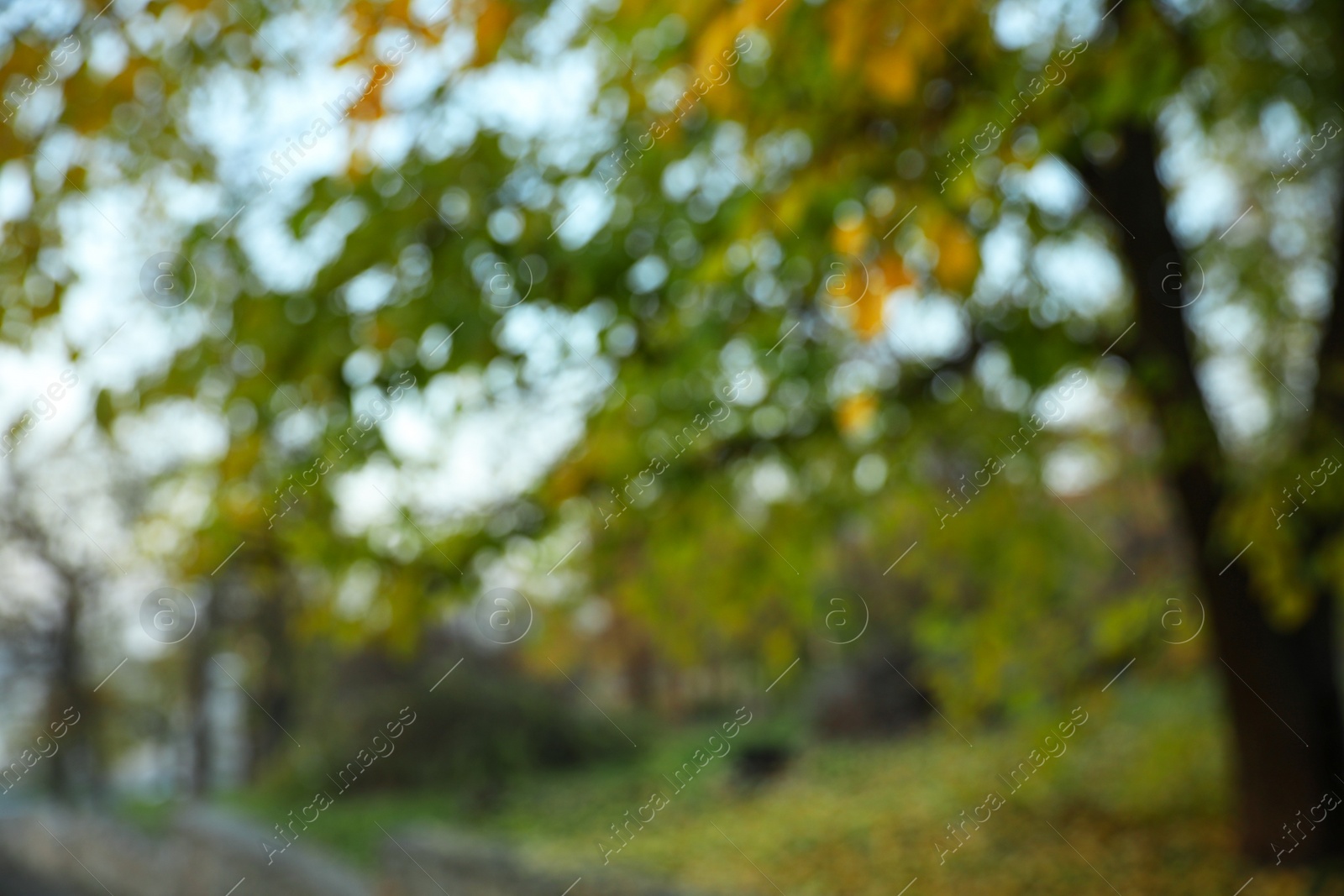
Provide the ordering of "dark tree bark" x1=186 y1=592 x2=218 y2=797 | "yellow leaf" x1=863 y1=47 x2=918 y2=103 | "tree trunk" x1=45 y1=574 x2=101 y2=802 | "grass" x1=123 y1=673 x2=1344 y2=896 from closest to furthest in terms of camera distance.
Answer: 1. "yellow leaf" x1=863 y1=47 x2=918 y2=103
2. "grass" x1=123 y1=673 x2=1344 y2=896
3. "tree trunk" x1=45 y1=574 x2=101 y2=802
4. "dark tree bark" x1=186 y1=592 x2=218 y2=797

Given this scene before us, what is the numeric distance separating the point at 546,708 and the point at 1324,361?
1025cm

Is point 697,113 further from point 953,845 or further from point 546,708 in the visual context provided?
point 546,708

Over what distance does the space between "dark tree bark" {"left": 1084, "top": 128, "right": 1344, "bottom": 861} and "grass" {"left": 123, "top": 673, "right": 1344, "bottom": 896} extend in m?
0.36

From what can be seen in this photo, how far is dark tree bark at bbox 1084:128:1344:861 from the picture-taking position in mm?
5129

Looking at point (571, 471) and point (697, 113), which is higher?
point (697, 113)

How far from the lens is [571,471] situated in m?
3.79

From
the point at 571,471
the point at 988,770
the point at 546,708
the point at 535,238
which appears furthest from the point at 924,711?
the point at 535,238

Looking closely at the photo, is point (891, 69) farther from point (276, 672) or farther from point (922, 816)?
point (276, 672)

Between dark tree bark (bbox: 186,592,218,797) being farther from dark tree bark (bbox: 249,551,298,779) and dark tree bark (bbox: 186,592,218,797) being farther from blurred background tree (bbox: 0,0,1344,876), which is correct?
blurred background tree (bbox: 0,0,1344,876)

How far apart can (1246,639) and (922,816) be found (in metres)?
Result: 3.83


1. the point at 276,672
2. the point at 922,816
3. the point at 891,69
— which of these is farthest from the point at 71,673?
the point at 891,69

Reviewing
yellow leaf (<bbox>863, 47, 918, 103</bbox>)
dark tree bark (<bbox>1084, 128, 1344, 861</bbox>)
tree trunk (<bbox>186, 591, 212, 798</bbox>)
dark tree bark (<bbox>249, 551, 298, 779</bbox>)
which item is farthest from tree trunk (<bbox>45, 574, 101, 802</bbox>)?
yellow leaf (<bbox>863, 47, 918, 103</bbox>)

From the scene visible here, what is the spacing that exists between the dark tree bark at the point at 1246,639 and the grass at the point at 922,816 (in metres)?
0.36

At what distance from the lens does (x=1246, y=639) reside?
17.4 ft
